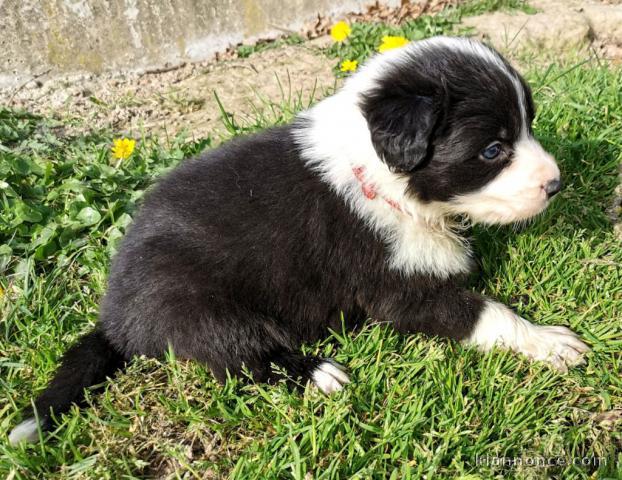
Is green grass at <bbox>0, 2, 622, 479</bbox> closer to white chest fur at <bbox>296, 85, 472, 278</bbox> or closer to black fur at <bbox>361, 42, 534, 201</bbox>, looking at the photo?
white chest fur at <bbox>296, 85, 472, 278</bbox>

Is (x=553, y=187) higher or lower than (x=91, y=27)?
lower

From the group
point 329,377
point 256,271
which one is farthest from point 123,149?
point 329,377

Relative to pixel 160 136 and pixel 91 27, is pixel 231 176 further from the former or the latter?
pixel 91 27

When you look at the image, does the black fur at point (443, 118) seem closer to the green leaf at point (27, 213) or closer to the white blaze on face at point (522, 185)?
the white blaze on face at point (522, 185)

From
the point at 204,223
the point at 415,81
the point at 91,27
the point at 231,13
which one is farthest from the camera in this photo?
Answer: the point at 231,13

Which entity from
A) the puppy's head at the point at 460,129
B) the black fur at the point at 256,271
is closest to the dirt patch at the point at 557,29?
the puppy's head at the point at 460,129

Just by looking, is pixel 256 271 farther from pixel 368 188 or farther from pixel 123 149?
pixel 123 149

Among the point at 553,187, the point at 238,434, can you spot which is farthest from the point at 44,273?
the point at 553,187
